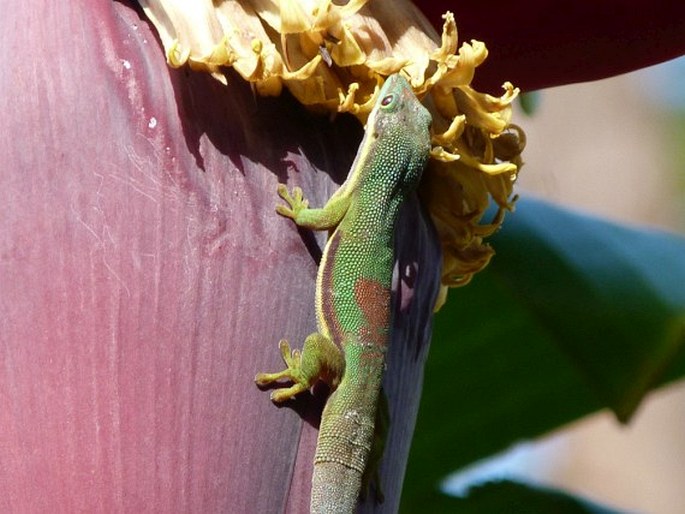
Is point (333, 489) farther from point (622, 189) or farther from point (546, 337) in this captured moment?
point (622, 189)

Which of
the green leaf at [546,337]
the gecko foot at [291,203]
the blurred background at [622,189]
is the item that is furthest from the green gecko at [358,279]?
the blurred background at [622,189]

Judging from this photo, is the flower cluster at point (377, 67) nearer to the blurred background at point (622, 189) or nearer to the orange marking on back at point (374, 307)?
the orange marking on back at point (374, 307)

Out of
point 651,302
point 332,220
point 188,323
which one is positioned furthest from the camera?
point 651,302

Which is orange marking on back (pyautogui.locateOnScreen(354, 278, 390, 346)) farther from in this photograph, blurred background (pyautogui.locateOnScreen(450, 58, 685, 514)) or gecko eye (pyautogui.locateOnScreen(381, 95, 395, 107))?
blurred background (pyautogui.locateOnScreen(450, 58, 685, 514))

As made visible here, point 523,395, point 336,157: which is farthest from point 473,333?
point 336,157

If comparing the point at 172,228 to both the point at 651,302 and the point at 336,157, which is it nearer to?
the point at 336,157

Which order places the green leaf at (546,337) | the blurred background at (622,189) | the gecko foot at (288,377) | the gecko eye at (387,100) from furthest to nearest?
the blurred background at (622,189)
the green leaf at (546,337)
the gecko eye at (387,100)
the gecko foot at (288,377)
